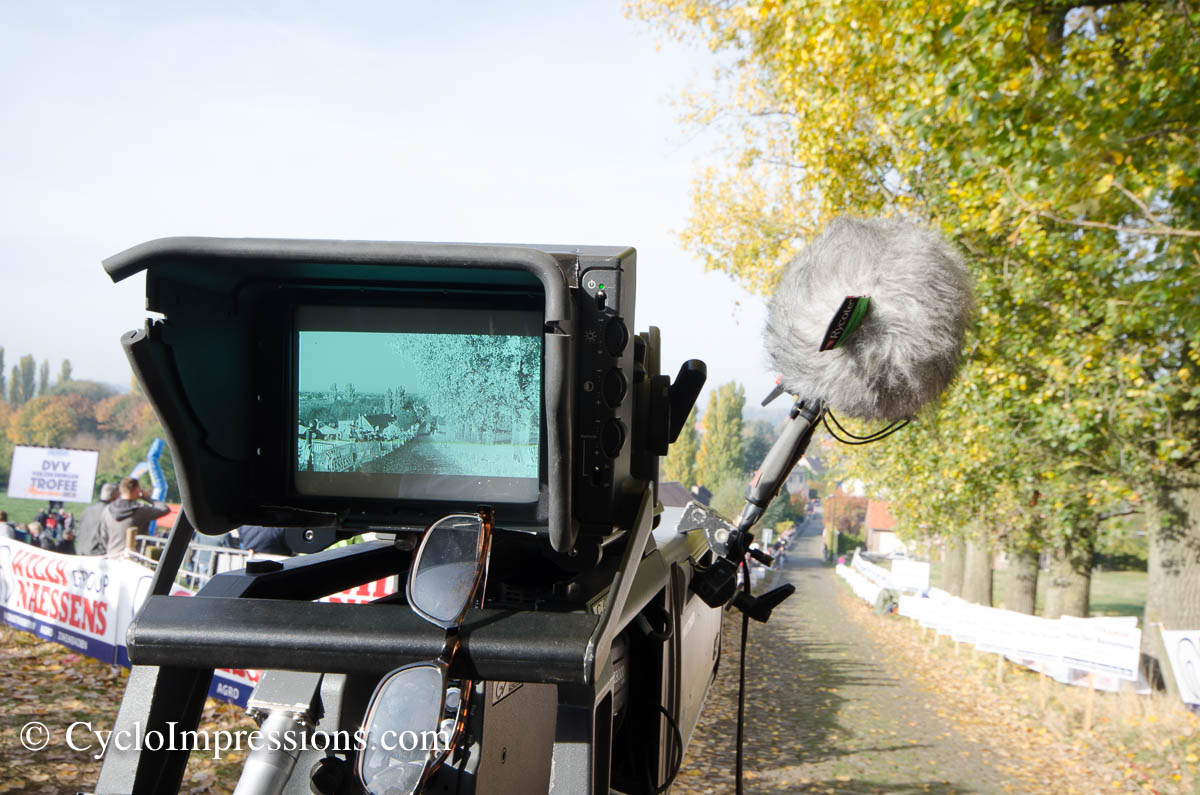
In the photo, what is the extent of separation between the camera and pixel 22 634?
33.5 feet

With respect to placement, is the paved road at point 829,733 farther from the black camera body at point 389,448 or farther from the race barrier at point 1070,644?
the black camera body at point 389,448

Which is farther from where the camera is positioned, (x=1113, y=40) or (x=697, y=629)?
(x=1113, y=40)

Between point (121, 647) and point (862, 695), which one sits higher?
point (121, 647)

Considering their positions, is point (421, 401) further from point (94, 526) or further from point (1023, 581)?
point (1023, 581)

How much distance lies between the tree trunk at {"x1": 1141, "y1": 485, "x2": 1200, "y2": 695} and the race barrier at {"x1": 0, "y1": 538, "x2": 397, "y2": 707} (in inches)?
483

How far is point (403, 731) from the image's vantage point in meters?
1.70

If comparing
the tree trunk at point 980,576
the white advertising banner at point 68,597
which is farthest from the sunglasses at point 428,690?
the tree trunk at point 980,576

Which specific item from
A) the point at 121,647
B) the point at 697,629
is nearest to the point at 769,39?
the point at 121,647

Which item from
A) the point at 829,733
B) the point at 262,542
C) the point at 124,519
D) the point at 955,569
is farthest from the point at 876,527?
the point at 262,542

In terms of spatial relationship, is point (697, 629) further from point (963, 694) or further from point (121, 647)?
point (963, 694)

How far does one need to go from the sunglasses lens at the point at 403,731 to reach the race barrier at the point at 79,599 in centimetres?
649

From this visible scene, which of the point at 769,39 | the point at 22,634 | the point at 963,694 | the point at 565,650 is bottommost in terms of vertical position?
the point at 963,694

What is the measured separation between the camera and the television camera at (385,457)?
5.82ft

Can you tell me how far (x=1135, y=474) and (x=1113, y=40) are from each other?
604cm
